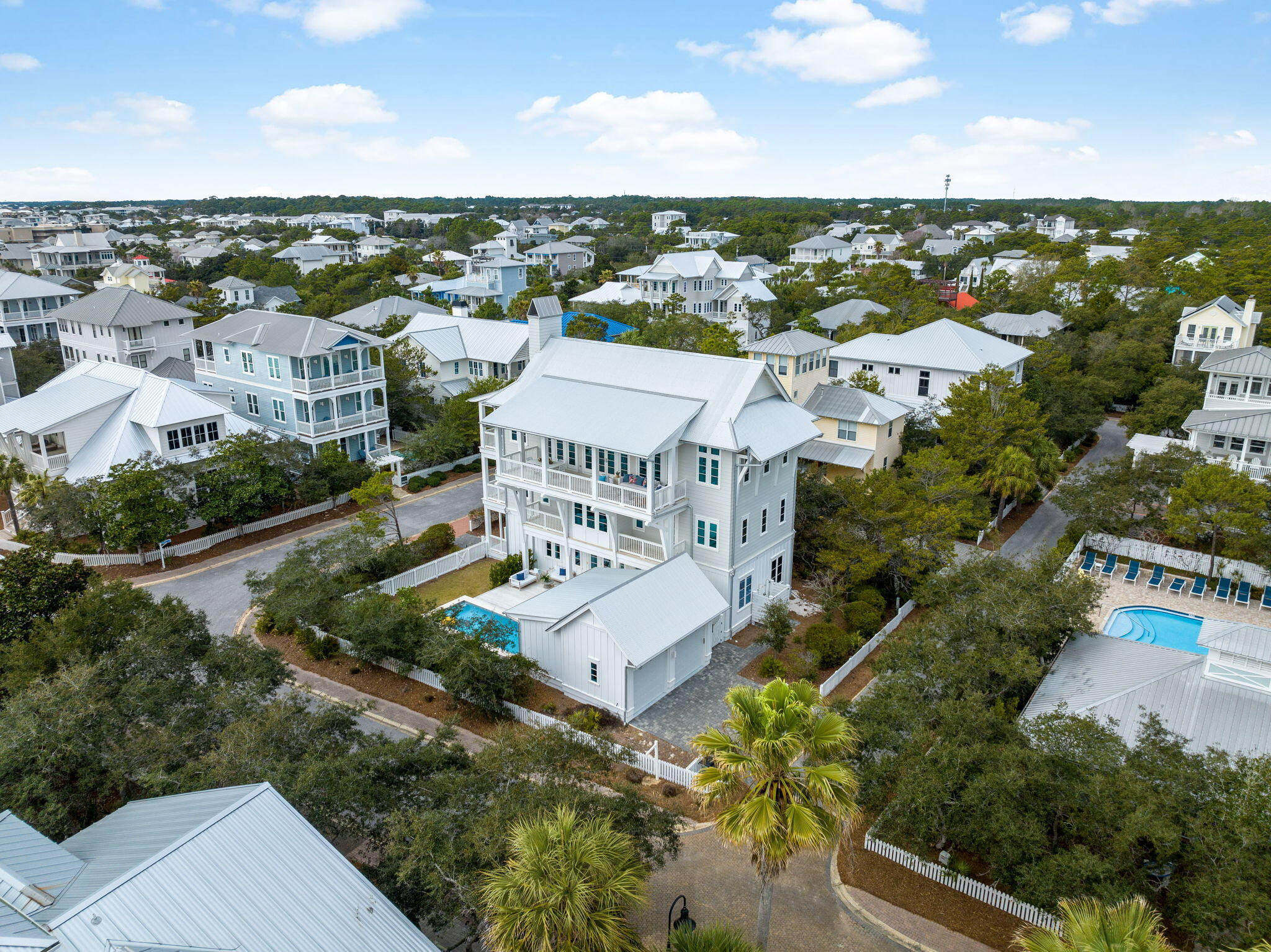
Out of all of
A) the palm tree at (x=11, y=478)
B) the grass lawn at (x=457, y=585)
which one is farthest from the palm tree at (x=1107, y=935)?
the palm tree at (x=11, y=478)

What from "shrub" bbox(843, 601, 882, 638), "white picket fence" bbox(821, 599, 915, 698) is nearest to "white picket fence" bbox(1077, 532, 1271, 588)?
"white picket fence" bbox(821, 599, 915, 698)

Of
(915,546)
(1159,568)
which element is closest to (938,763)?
(915,546)

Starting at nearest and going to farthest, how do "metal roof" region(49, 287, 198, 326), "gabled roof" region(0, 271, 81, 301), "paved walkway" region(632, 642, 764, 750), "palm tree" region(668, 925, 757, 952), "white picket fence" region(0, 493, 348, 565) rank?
"palm tree" region(668, 925, 757, 952) → "paved walkway" region(632, 642, 764, 750) → "white picket fence" region(0, 493, 348, 565) → "metal roof" region(49, 287, 198, 326) → "gabled roof" region(0, 271, 81, 301)

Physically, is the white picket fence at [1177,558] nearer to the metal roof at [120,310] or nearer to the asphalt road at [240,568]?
the asphalt road at [240,568]

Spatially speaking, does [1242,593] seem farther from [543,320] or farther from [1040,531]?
[543,320]

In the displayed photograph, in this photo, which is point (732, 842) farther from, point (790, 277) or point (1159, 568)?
point (790, 277)

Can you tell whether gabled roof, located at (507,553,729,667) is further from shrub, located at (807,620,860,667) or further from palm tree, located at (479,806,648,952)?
palm tree, located at (479,806,648,952)
